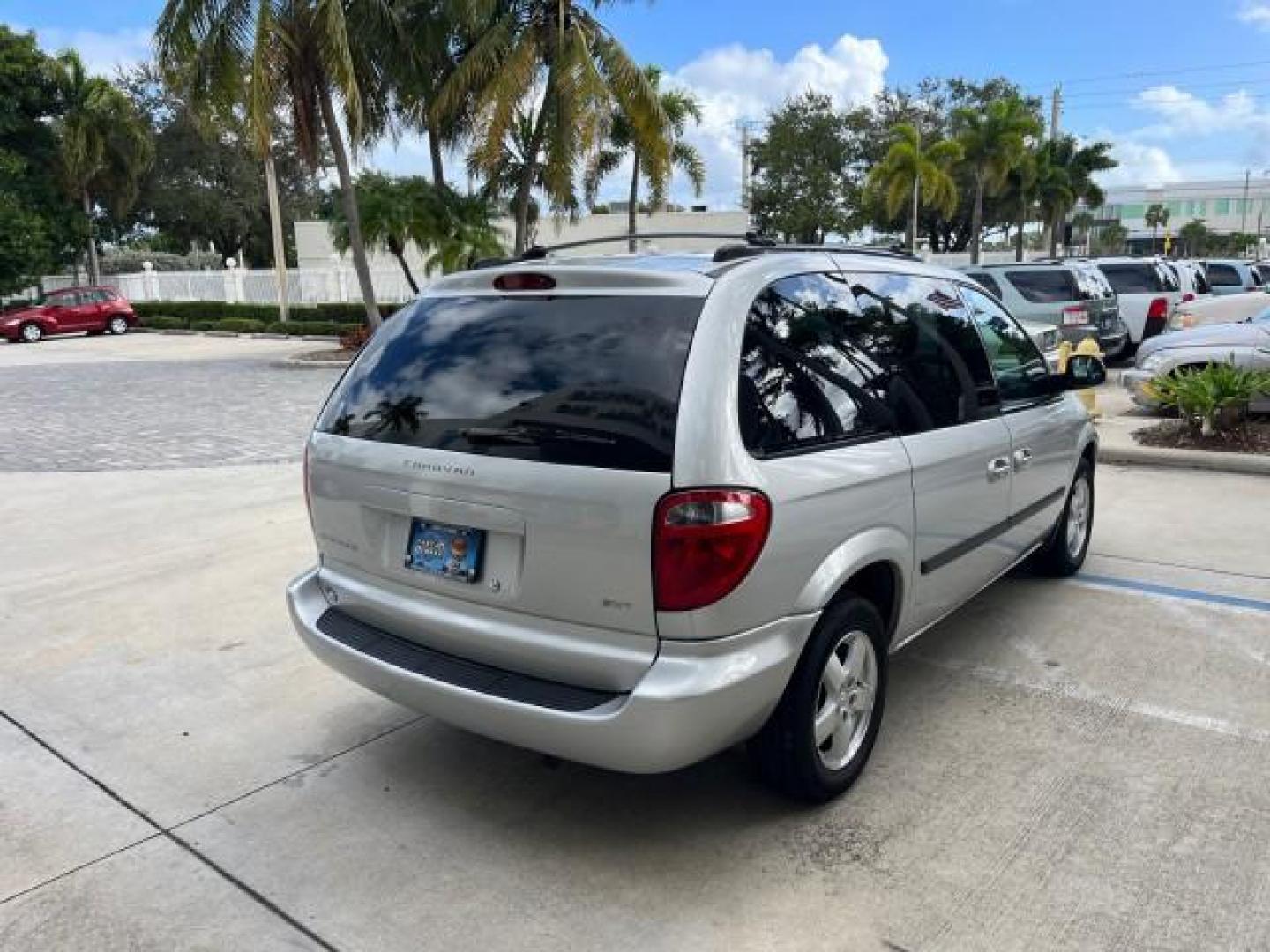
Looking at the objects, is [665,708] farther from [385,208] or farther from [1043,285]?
[385,208]

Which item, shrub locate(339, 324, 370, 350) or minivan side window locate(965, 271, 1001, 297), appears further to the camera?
shrub locate(339, 324, 370, 350)

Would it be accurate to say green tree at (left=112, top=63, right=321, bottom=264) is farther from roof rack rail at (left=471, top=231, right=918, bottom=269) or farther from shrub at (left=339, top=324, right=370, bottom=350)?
roof rack rail at (left=471, top=231, right=918, bottom=269)

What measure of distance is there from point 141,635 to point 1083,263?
46.8 ft

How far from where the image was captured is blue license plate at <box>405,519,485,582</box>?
2938mm

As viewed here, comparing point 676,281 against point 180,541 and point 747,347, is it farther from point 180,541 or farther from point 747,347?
point 180,541

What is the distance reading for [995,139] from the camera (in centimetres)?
3866

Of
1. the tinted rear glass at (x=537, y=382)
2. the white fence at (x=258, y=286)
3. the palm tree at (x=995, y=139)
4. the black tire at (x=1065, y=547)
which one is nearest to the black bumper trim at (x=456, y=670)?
the tinted rear glass at (x=537, y=382)

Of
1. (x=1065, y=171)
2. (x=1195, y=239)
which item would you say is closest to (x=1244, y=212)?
(x=1195, y=239)

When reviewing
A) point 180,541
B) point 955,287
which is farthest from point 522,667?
point 180,541

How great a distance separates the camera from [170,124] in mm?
44969

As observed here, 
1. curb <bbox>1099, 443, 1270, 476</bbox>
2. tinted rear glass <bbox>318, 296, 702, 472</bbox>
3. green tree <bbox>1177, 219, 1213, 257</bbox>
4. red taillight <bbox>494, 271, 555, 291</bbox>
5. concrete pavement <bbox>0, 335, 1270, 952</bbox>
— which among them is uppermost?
green tree <bbox>1177, 219, 1213, 257</bbox>

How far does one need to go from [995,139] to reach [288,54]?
29897mm

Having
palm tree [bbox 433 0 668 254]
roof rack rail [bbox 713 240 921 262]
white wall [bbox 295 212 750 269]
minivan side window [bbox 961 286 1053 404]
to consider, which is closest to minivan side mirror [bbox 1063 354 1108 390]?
minivan side window [bbox 961 286 1053 404]

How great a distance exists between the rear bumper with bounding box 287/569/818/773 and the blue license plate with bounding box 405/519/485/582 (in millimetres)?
321
